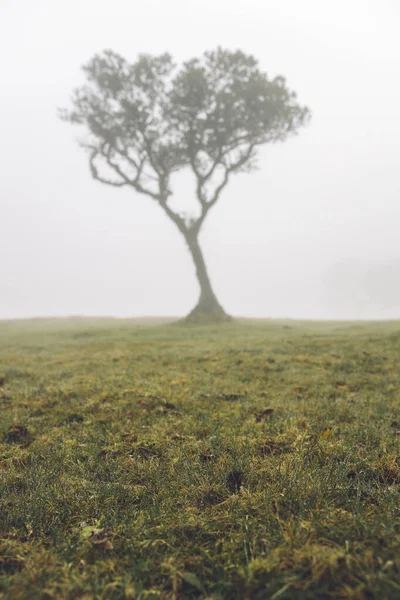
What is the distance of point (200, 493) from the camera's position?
2.64 meters

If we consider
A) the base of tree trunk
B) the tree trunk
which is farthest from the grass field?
the tree trunk

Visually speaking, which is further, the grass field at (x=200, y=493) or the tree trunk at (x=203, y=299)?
the tree trunk at (x=203, y=299)

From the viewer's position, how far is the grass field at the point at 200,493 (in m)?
1.78

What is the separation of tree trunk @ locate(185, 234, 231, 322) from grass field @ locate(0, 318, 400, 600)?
20708 mm

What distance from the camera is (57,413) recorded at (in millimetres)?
4926

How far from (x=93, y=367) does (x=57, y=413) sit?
3.48m

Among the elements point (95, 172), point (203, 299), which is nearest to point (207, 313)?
point (203, 299)

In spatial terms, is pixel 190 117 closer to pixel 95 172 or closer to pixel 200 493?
pixel 95 172

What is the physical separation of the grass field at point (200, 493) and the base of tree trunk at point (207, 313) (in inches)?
784

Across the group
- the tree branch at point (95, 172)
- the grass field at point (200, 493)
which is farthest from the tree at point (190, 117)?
the grass field at point (200, 493)

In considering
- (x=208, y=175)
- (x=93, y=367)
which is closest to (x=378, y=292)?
(x=208, y=175)

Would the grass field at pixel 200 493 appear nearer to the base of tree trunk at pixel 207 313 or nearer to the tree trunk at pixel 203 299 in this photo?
the base of tree trunk at pixel 207 313

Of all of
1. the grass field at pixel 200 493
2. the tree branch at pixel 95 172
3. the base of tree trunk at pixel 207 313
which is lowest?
the grass field at pixel 200 493

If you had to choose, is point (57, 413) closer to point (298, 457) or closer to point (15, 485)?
point (15, 485)
